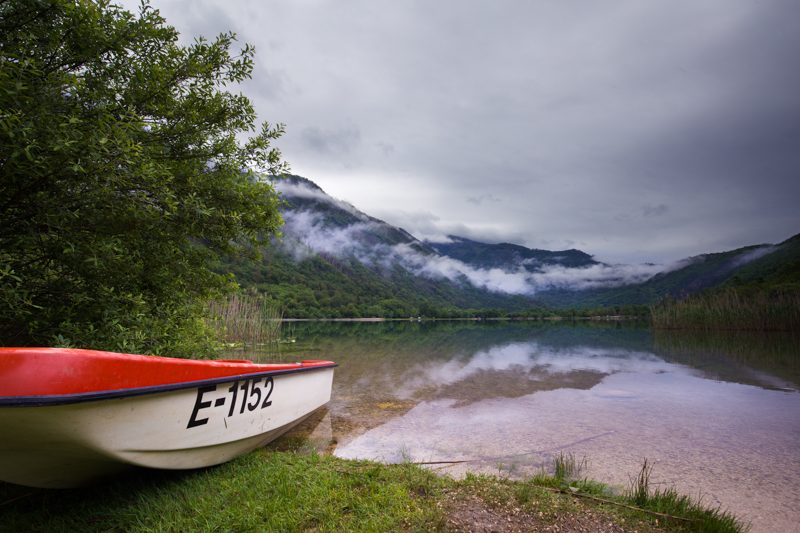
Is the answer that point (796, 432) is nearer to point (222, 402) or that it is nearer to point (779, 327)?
point (222, 402)

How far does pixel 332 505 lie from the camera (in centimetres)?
407

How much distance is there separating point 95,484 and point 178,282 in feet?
8.57

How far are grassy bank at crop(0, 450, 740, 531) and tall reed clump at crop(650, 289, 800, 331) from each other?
176 ft

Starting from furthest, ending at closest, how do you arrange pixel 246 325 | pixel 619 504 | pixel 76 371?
1. pixel 246 325
2. pixel 619 504
3. pixel 76 371

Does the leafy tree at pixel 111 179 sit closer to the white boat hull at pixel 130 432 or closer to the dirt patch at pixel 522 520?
the white boat hull at pixel 130 432

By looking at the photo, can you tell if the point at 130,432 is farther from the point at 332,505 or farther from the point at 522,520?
the point at 522,520

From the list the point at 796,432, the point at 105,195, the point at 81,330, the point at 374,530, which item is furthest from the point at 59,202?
the point at 796,432

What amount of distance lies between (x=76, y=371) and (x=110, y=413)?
549 millimetres

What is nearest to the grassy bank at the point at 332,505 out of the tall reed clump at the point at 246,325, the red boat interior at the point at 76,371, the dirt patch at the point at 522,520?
the dirt patch at the point at 522,520

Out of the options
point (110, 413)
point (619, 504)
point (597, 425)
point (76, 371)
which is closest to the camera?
point (76, 371)

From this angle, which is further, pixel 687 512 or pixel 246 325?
pixel 246 325

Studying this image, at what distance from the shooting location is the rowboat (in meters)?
3.12

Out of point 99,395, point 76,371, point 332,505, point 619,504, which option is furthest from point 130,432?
point 619,504

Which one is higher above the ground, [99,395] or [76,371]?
[76,371]
